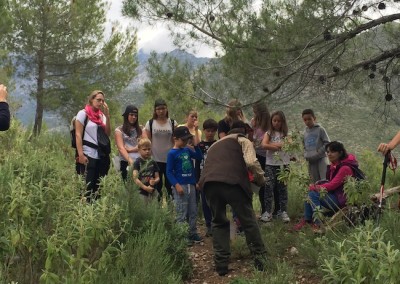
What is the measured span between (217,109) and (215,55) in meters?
0.69

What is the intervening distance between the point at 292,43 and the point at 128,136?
2.24 metres

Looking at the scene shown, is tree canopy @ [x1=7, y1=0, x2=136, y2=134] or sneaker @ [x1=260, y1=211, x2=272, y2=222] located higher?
tree canopy @ [x1=7, y1=0, x2=136, y2=134]

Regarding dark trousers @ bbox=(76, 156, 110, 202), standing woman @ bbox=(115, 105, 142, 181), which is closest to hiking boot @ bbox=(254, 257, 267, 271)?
dark trousers @ bbox=(76, 156, 110, 202)

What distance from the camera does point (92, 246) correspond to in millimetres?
3262

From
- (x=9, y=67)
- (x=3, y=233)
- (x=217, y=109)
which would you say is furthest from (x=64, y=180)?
(x=9, y=67)

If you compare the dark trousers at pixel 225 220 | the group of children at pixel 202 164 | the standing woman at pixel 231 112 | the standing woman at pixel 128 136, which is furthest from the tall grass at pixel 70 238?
the standing woman at pixel 231 112

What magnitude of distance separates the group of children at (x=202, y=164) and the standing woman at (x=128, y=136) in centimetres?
40

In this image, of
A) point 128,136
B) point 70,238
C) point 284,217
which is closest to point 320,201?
point 284,217

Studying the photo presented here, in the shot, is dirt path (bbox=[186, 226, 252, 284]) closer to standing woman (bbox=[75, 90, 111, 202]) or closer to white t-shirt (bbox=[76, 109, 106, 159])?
standing woman (bbox=[75, 90, 111, 202])

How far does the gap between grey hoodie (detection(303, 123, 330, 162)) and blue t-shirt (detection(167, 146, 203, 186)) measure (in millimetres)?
1660

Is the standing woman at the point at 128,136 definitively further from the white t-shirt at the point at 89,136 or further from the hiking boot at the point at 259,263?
the hiking boot at the point at 259,263

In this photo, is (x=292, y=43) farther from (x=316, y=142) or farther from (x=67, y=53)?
(x=67, y=53)

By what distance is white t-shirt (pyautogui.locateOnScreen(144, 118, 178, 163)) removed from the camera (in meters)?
5.56

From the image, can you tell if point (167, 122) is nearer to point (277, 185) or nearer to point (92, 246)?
point (277, 185)
